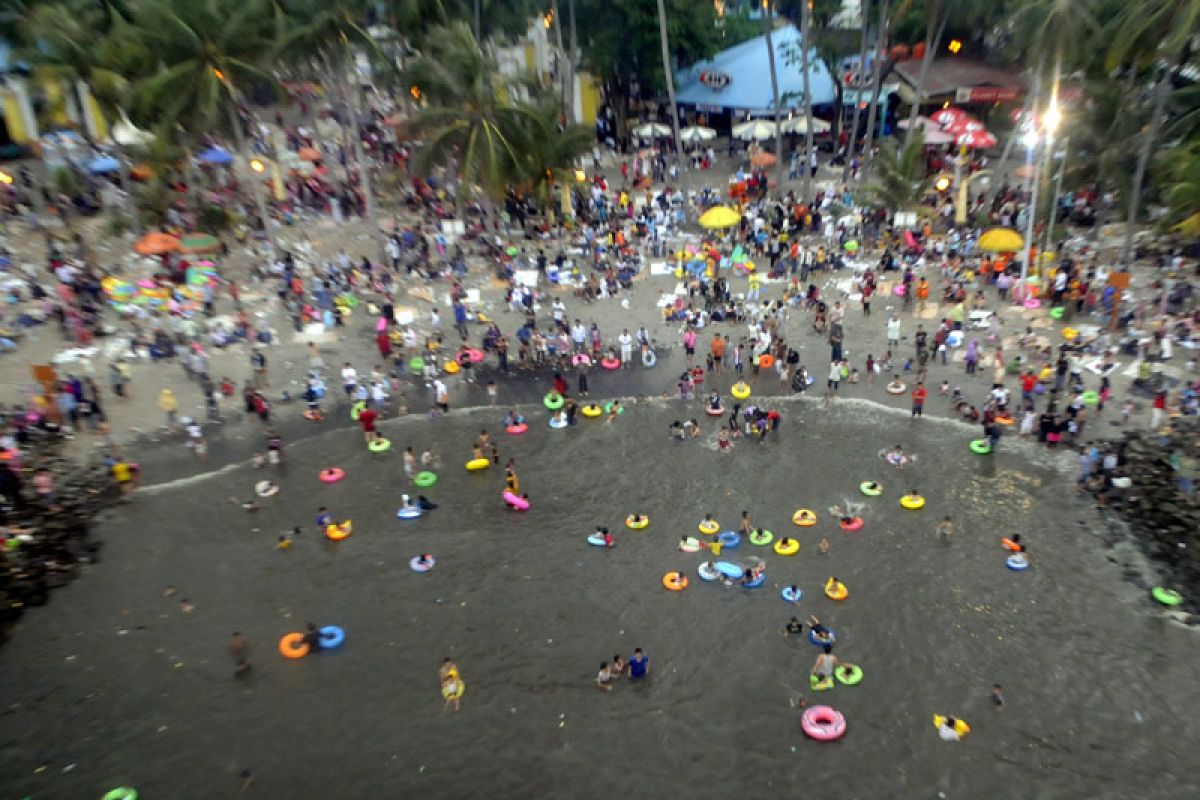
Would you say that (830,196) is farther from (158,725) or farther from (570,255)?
(158,725)

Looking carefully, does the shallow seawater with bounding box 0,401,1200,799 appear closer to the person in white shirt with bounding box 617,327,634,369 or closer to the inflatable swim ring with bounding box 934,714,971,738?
the inflatable swim ring with bounding box 934,714,971,738

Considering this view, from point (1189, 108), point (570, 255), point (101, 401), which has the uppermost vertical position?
point (1189, 108)

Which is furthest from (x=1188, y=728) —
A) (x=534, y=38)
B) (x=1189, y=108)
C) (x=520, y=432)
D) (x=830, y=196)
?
(x=534, y=38)

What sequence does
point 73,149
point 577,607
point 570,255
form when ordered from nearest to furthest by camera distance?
point 577,607 < point 570,255 < point 73,149

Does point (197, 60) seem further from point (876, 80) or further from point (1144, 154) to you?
point (1144, 154)

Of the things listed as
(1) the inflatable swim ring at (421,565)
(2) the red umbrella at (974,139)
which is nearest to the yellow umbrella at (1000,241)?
(2) the red umbrella at (974,139)

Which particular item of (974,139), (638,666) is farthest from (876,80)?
(638,666)

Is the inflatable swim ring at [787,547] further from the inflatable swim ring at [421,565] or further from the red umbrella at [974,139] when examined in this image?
the red umbrella at [974,139]
